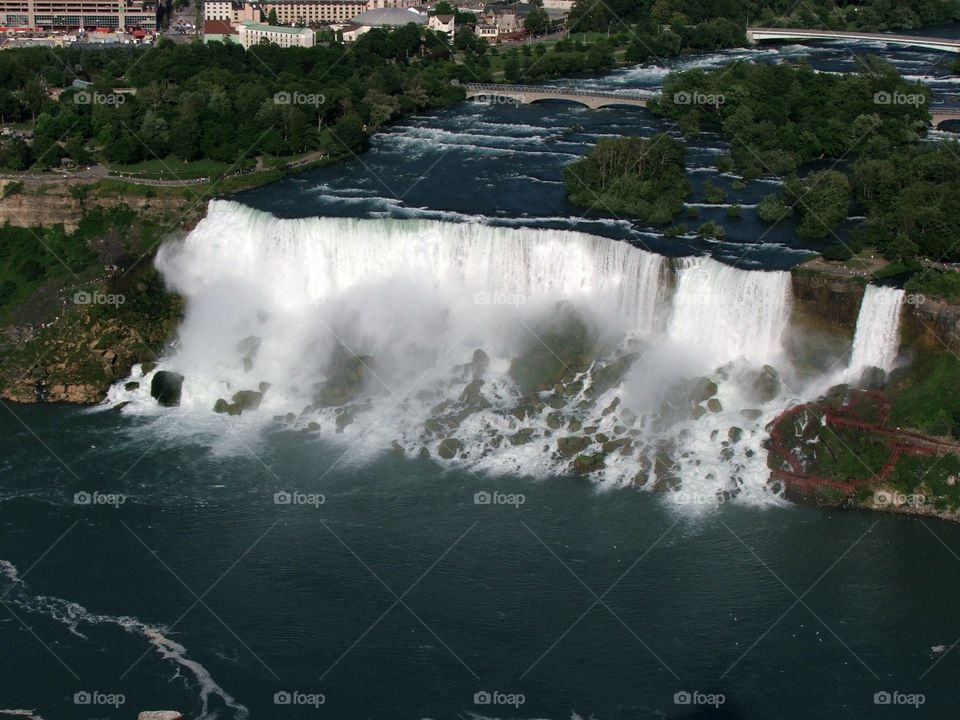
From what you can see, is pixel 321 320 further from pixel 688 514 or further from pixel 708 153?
pixel 708 153

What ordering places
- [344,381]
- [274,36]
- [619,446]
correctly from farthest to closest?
1. [274,36]
2. [344,381]
3. [619,446]

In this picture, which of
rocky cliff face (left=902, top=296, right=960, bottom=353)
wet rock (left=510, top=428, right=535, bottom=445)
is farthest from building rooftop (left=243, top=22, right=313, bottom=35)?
rocky cliff face (left=902, top=296, right=960, bottom=353)

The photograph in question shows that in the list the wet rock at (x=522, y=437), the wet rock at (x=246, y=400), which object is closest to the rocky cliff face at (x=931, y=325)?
the wet rock at (x=522, y=437)

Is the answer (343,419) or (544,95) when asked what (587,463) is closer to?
(343,419)

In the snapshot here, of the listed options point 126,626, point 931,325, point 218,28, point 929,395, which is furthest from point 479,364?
point 218,28

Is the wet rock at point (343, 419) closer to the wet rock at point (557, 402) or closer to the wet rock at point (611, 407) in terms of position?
the wet rock at point (557, 402)

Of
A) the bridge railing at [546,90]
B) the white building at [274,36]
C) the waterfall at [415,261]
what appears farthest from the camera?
the white building at [274,36]

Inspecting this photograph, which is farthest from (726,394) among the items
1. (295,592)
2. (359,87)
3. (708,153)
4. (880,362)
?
(359,87)
